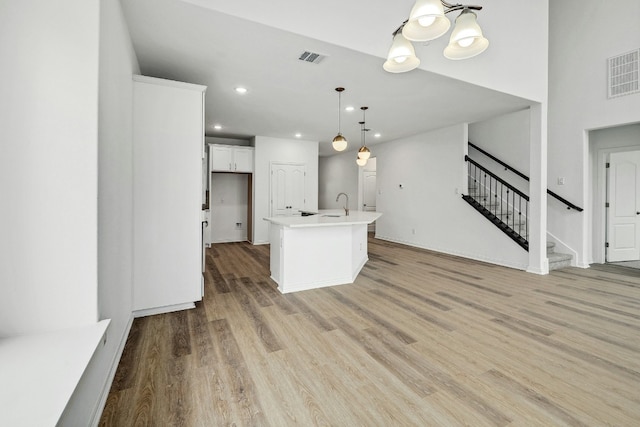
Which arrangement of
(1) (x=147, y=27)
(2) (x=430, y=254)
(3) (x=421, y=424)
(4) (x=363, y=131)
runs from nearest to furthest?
(3) (x=421, y=424) < (1) (x=147, y=27) < (2) (x=430, y=254) < (4) (x=363, y=131)

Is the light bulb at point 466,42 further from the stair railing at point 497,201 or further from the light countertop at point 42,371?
the stair railing at point 497,201

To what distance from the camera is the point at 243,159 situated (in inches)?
291

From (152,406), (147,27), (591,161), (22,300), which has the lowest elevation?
(152,406)

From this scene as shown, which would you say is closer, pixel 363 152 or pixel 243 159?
pixel 363 152

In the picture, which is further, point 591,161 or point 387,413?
point 591,161

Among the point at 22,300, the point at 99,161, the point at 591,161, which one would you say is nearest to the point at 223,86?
the point at 99,161

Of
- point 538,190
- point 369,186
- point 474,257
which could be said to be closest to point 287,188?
point 369,186

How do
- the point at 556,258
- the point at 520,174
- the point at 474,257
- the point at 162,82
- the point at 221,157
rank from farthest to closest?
the point at 221,157 < the point at 474,257 < the point at 520,174 < the point at 556,258 < the point at 162,82

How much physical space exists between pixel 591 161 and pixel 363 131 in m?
4.53

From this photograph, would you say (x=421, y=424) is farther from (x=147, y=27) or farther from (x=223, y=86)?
(x=223, y=86)

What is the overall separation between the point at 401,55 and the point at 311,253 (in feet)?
8.40

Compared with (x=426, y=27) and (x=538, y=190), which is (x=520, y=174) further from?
(x=426, y=27)

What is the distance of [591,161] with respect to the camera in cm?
562

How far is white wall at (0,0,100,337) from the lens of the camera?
138 cm
